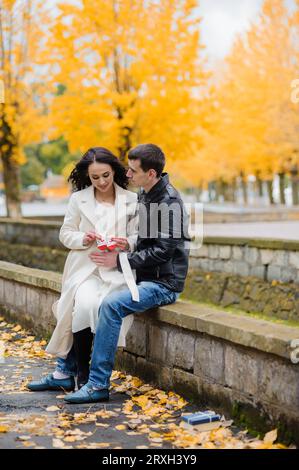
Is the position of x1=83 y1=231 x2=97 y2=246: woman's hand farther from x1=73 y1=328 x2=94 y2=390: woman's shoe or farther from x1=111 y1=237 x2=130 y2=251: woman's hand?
x1=73 y1=328 x2=94 y2=390: woman's shoe

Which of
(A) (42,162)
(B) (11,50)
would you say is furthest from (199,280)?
(A) (42,162)

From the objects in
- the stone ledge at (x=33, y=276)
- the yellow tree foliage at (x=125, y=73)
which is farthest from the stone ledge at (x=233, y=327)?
the yellow tree foliage at (x=125, y=73)

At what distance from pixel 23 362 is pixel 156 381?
4.75ft

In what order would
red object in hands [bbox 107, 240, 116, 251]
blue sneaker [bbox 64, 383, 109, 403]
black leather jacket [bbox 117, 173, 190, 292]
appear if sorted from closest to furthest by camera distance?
1. blue sneaker [bbox 64, 383, 109, 403]
2. black leather jacket [bbox 117, 173, 190, 292]
3. red object in hands [bbox 107, 240, 116, 251]

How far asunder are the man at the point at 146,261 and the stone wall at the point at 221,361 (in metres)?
0.24

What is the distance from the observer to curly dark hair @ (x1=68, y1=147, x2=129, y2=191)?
17.2 ft

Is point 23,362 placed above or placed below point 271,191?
below

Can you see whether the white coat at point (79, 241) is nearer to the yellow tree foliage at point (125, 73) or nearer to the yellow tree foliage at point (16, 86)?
the yellow tree foliage at point (125, 73)

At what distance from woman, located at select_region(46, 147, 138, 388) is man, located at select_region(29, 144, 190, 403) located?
9 cm

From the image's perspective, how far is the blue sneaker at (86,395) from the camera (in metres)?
4.84

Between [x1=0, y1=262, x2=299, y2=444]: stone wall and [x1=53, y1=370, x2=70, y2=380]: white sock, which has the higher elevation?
[x1=0, y1=262, x2=299, y2=444]: stone wall

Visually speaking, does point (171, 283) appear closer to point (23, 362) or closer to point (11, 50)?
point (23, 362)

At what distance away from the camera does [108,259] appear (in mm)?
5137

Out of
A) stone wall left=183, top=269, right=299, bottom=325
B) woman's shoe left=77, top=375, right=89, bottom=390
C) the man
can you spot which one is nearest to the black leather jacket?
the man
